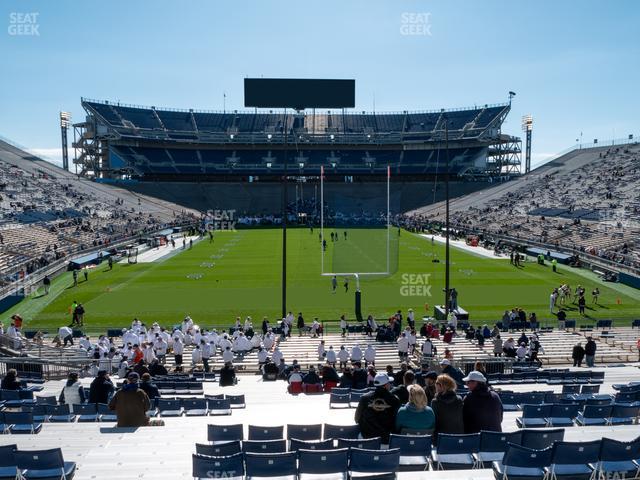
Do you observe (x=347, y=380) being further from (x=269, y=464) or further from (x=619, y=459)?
(x=619, y=459)

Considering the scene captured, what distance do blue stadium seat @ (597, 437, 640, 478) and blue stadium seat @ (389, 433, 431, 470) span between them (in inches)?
63.7

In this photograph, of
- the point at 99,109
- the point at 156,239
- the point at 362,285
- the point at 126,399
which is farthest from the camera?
the point at 99,109

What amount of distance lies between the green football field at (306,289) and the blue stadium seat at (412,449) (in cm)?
1708

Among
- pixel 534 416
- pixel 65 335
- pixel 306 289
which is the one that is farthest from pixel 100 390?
pixel 306 289

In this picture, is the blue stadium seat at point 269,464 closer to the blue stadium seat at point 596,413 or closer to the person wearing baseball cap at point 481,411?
the person wearing baseball cap at point 481,411

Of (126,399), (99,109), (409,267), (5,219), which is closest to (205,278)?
(409,267)

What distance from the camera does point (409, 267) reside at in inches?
1411

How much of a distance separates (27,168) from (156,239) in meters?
26.2

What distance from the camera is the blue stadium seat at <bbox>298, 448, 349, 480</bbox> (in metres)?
5.61

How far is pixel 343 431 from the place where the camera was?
6961mm

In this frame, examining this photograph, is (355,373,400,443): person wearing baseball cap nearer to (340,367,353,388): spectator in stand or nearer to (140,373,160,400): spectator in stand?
(140,373,160,400): spectator in stand

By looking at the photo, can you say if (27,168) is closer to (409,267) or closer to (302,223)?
(302,223)

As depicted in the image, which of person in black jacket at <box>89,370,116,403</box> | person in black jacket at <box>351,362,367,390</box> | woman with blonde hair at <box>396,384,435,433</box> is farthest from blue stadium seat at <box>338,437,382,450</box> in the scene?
person in black jacket at <box>351,362,367,390</box>

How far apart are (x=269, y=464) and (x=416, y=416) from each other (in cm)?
165
